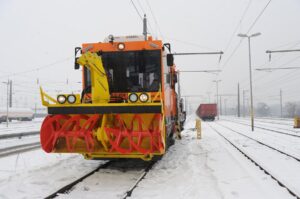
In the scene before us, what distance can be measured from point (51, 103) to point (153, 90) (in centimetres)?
250

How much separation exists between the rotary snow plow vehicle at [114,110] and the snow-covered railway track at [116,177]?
512mm

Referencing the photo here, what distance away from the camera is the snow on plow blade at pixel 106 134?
6.59m

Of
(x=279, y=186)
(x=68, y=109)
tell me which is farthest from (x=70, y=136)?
(x=279, y=186)

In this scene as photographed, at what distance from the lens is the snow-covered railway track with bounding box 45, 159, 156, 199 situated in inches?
224

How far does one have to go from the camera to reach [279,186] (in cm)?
610

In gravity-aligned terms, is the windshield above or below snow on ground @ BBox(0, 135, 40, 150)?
above

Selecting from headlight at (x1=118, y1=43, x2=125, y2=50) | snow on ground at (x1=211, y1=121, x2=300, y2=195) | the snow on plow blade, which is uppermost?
headlight at (x1=118, y1=43, x2=125, y2=50)

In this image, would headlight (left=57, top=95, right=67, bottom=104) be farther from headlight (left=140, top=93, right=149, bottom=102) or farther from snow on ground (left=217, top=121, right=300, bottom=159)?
snow on ground (left=217, top=121, right=300, bottom=159)

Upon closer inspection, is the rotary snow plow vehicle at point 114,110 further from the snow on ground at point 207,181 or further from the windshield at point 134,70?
the snow on ground at point 207,181

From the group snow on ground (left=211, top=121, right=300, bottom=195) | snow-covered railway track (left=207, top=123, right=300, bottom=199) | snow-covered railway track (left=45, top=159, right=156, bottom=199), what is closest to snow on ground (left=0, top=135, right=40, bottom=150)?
snow-covered railway track (left=45, top=159, right=156, bottom=199)

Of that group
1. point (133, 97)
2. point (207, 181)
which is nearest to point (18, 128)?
point (133, 97)

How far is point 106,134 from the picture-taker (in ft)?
21.6

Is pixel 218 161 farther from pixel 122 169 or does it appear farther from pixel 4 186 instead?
pixel 4 186

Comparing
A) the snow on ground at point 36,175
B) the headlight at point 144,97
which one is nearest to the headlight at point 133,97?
the headlight at point 144,97
